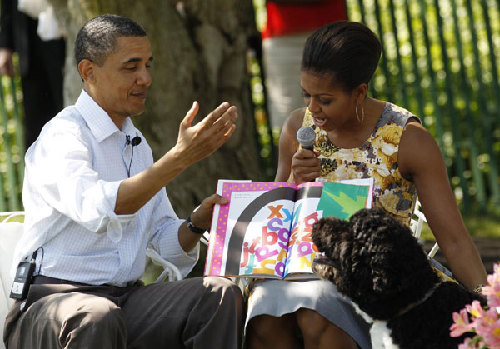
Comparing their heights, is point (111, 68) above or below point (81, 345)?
above

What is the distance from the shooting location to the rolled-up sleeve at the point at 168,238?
4.58 metres

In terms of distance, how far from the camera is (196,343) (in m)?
4.11

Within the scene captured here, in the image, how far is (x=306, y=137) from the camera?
4336 mm

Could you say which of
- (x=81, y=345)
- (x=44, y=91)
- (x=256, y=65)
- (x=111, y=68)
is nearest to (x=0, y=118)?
(x=44, y=91)

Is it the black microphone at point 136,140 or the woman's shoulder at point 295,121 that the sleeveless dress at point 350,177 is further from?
the black microphone at point 136,140

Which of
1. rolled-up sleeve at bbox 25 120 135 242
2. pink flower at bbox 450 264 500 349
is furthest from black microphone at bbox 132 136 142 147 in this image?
pink flower at bbox 450 264 500 349

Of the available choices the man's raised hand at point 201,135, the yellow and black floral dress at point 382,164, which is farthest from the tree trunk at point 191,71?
the man's raised hand at point 201,135

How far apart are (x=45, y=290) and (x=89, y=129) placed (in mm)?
751

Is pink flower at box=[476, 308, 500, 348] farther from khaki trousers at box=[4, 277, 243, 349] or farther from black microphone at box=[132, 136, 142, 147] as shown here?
black microphone at box=[132, 136, 142, 147]

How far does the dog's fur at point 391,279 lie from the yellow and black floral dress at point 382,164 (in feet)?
2.04

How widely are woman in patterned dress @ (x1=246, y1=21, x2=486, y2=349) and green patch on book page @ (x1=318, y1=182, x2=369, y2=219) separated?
23cm

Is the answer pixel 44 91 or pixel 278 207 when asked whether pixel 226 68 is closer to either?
pixel 44 91

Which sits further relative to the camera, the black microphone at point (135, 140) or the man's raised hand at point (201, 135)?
the black microphone at point (135, 140)

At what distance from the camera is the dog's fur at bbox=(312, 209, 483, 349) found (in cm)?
370
